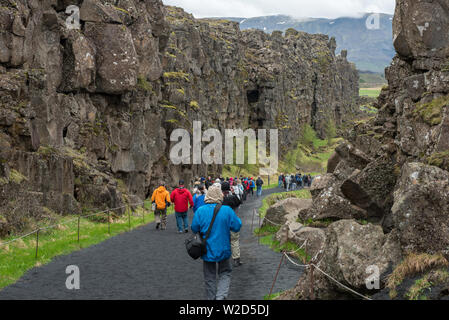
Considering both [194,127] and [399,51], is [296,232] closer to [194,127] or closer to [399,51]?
[399,51]

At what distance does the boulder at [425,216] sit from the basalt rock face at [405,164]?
0.02 metres

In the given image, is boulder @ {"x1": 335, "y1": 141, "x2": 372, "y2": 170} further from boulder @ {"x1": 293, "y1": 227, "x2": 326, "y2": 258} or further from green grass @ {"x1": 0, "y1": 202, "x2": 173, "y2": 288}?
green grass @ {"x1": 0, "y1": 202, "x2": 173, "y2": 288}

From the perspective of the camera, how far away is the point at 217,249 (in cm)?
973

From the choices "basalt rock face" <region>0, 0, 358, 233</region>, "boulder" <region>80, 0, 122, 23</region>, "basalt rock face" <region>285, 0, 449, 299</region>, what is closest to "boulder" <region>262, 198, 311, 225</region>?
"basalt rock face" <region>285, 0, 449, 299</region>

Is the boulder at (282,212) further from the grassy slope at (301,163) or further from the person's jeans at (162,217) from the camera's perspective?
the grassy slope at (301,163)

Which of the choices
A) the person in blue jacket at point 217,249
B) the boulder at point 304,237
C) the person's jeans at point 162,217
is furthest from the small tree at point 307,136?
the person in blue jacket at point 217,249

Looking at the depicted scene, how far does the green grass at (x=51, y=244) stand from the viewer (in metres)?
14.3

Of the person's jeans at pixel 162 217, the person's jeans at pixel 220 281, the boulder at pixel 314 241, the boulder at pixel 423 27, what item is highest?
the boulder at pixel 423 27

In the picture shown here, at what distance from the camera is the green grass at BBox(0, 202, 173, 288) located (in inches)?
563

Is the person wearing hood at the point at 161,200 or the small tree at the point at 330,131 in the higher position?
the person wearing hood at the point at 161,200

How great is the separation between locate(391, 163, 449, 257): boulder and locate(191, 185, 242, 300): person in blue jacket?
149 inches

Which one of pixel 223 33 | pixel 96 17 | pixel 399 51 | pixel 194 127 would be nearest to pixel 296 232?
pixel 399 51

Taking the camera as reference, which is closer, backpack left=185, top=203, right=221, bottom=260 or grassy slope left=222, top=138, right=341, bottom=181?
backpack left=185, top=203, right=221, bottom=260
